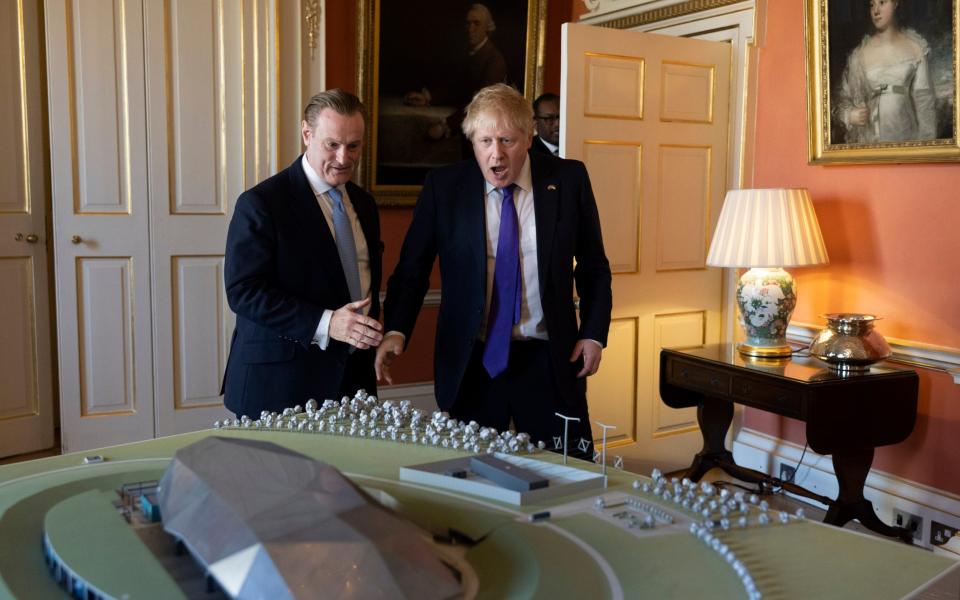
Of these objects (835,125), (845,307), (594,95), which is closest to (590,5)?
(594,95)

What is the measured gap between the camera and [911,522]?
3.81 metres

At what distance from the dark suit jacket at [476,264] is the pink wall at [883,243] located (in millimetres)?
1656

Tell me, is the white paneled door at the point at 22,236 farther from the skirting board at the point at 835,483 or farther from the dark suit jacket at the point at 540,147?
the skirting board at the point at 835,483

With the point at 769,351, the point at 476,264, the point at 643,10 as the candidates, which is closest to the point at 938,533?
the point at 769,351

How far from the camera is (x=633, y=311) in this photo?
452 centimetres

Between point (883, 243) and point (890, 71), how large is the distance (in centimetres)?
71

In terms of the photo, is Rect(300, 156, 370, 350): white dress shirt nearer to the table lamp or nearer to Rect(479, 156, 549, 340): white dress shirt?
Rect(479, 156, 549, 340): white dress shirt

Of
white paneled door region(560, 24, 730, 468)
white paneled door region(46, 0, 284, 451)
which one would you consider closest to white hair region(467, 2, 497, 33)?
white paneled door region(46, 0, 284, 451)

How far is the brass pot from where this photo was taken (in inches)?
142

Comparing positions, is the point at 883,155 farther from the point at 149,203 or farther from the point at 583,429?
the point at 149,203

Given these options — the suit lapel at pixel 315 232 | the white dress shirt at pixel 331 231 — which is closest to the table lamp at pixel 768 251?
the white dress shirt at pixel 331 231

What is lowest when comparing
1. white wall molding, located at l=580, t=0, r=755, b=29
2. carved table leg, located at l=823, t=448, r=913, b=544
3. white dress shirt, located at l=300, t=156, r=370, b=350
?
carved table leg, located at l=823, t=448, r=913, b=544

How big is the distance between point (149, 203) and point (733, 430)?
322 cm

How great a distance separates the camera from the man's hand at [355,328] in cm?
223
